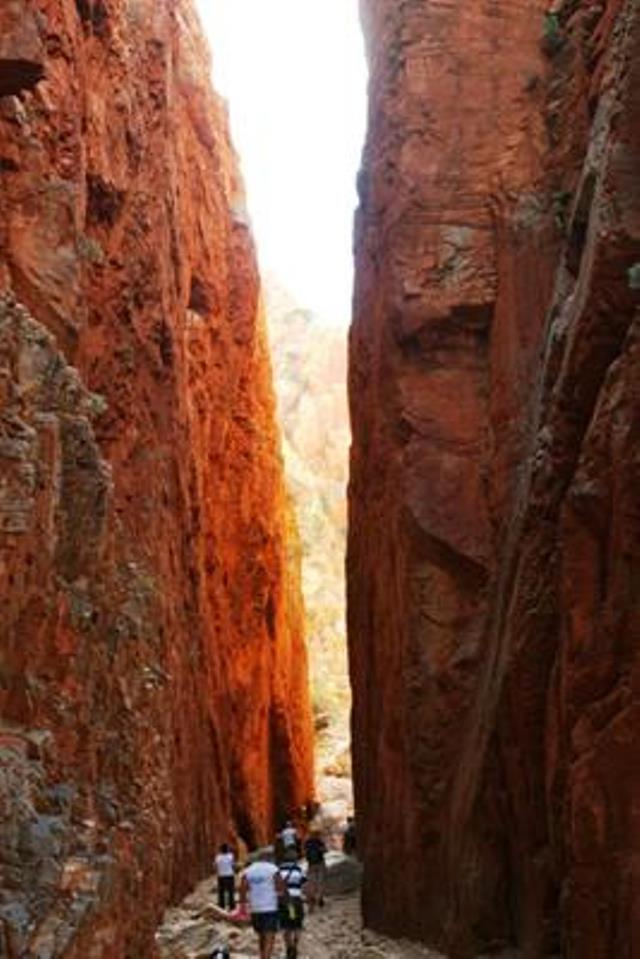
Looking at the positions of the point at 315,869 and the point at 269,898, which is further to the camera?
the point at 315,869

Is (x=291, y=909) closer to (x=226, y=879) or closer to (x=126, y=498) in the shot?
(x=226, y=879)

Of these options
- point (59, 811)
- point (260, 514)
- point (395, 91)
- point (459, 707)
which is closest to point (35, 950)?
point (59, 811)

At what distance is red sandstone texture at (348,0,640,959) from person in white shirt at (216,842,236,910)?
2.20 meters

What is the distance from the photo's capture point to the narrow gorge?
11180mm

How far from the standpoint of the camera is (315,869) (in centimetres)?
2398

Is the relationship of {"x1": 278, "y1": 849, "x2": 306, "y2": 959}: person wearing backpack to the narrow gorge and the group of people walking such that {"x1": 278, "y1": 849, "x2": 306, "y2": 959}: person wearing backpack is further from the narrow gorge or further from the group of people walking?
the narrow gorge

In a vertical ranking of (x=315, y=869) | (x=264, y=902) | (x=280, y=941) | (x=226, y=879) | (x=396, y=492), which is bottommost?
(x=280, y=941)

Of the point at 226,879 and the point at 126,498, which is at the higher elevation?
the point at 126,498

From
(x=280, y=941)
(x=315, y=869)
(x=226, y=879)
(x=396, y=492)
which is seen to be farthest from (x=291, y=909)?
(x=315, y=869)

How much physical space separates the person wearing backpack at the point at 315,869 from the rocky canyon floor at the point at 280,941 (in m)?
0.45

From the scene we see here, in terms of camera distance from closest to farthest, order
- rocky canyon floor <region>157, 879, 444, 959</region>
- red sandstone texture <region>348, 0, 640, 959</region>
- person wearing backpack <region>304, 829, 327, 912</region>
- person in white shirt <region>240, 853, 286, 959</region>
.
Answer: red sandstone texture <region>348, 0, 640, 959</region>, person in white shirt <region>240, 853, 286, 959</region>, rocky canyon floor <region>157, 879, 444, 959</region>, person wearing backpack <region>304, 829, 327, 912</region>

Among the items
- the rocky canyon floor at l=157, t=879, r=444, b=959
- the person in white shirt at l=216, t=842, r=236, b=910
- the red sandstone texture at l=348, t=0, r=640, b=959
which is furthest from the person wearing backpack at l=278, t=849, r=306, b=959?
the person in white shirt at l=216, t=842, r=236, b=910

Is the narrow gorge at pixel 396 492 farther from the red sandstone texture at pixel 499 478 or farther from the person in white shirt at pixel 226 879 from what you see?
the person in white shirt at pixel 226 879

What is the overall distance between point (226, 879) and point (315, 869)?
9.09 feet
